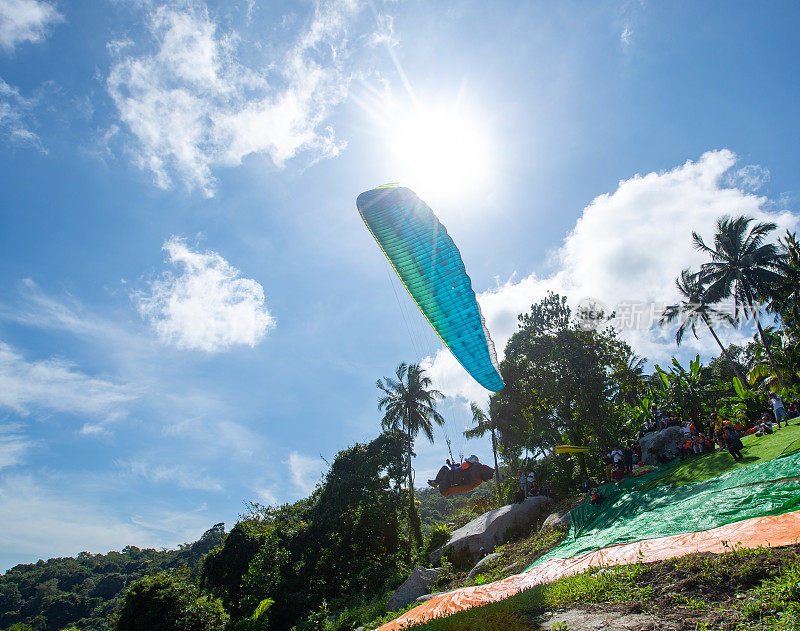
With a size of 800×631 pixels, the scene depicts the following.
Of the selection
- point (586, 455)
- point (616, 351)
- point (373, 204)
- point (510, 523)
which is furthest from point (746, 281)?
point (373, 204)

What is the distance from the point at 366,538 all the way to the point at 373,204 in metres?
20.5

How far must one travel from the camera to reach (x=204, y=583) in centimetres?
2222

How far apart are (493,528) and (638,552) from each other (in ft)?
38.1

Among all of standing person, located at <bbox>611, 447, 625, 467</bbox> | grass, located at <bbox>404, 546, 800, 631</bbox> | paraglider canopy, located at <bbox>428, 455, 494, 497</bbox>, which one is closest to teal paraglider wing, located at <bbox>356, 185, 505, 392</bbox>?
grass, located at <bbox>404, 546, 800, 631</bbox>

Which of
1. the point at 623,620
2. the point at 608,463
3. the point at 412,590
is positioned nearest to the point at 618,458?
the point at 608,463

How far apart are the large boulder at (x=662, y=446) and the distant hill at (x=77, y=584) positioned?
4460 centimetres

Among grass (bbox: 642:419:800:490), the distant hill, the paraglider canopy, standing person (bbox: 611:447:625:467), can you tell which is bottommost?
grass (bbox: 642:419:800:490)

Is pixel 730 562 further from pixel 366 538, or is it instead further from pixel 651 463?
pixel 366 538

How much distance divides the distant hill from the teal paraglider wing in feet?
153

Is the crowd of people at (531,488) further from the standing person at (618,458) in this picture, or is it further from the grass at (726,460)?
the grass at (726,460)

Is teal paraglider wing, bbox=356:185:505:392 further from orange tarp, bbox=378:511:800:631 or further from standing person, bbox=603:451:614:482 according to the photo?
standing person, bbox=603:451:614:482

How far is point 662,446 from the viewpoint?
60.9ft

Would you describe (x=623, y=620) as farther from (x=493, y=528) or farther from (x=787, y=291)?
(x=787, y=291)

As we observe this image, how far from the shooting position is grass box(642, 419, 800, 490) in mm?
11719
